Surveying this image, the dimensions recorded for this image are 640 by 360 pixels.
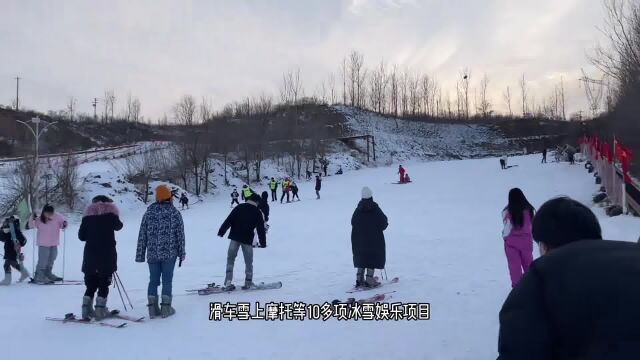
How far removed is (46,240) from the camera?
10.6 m

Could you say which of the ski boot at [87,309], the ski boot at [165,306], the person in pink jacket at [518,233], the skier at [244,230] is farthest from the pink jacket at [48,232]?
the person in pink jacket at [518,233]

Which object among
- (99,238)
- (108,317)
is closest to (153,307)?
(108,317)

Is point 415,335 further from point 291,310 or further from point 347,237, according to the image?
point 347,237

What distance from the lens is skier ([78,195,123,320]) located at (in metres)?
7.17

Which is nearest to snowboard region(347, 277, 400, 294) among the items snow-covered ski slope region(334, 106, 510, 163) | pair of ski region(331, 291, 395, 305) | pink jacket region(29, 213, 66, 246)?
pair of ski region(331, 291, 395, 305)

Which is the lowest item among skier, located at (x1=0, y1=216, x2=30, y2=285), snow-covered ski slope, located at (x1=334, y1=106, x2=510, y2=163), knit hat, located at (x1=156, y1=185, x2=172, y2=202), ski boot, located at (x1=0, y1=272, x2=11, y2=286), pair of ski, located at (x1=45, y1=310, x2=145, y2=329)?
pair of ski, located at (x1=45, y1=310, x2=145, y2=329)

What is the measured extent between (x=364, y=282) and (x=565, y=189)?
57.3 ft

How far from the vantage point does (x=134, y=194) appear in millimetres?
36375

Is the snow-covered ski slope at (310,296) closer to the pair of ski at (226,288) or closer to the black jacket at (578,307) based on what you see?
the pair of ski at (226,288)

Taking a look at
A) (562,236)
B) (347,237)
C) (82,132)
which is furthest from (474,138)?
(562,236)

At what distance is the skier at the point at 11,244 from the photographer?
10.6m

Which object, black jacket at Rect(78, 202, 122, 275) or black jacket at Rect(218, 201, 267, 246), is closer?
black jacket at Rect(78, 202, 122, 275)

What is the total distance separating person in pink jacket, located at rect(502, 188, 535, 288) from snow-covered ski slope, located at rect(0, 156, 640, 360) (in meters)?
0.78

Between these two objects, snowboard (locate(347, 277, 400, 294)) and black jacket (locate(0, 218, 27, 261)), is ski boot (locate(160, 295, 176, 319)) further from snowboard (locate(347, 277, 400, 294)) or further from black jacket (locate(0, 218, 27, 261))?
black jacket (locate(0, 218, 27, 261))
